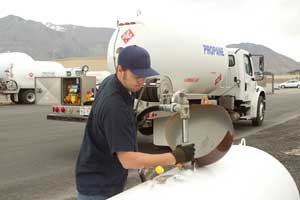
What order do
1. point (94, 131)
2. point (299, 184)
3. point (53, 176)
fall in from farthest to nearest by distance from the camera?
point (53, 176) → point (299, 184) → point (94, 131)

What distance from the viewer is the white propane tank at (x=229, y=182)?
2.96 meters

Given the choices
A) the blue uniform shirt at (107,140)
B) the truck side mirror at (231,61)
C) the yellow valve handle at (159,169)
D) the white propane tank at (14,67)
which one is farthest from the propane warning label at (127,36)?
the white propane tank at (14,67)

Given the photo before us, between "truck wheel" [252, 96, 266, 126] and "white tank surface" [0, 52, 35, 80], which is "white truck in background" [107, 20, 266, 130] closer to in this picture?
"truck wheel" [252, 96, 266, 126]

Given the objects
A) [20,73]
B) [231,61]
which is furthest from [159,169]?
[20,73]

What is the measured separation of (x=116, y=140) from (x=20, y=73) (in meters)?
26.7

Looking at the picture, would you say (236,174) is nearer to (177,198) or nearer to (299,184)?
(177,198)

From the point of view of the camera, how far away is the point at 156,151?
34.5ft

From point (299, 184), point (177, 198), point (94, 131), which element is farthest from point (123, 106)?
point (299, 184)

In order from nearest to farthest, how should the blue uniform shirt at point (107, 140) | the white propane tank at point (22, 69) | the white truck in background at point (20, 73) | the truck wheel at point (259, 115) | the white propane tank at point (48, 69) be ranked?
1. the blue uniform shirt at point (107, 140)
2. the truck wheel at point (259, 115)
3. the white truck in background at point (20, 73)
4. the white propane tank at point (22, 69)
5. the white propane tank at point (48, 69)

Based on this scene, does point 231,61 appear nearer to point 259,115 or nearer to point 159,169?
point 259,115

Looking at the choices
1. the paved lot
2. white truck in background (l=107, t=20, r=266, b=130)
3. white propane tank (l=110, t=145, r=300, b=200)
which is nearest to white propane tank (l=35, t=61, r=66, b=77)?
the paved lot

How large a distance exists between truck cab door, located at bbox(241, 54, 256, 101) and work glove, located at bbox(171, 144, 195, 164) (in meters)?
11.5

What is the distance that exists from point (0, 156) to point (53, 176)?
2.42 m

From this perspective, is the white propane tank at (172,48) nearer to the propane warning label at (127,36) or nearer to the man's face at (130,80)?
the propane warning label at (127,36)
